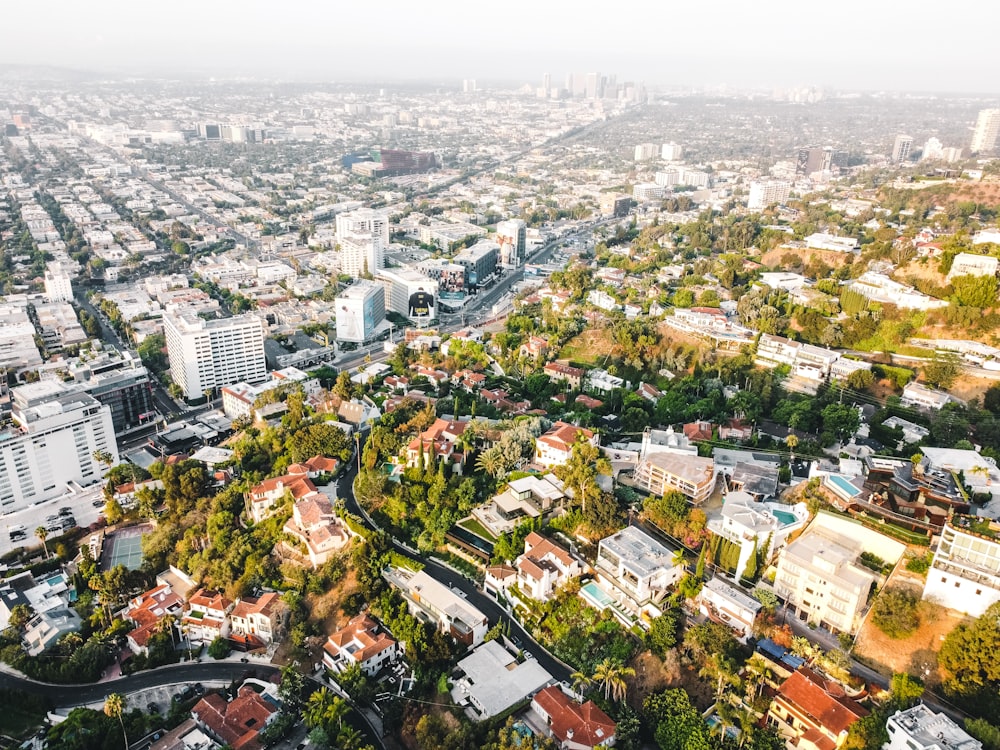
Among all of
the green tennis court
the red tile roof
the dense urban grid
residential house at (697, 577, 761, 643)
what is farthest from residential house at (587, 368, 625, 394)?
the green tennis court

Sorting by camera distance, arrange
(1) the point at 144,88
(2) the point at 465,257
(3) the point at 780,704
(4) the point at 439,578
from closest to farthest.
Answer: (3) the point at 780,704 → (4) the point at 439,578 → (2) the point at 465,257 → (1) the point at 144,88

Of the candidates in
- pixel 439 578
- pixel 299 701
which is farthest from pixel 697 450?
pixel 299 701

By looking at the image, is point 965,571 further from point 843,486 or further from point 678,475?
point 678,475

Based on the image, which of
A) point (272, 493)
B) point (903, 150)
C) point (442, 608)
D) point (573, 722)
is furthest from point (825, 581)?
point (903, 150)

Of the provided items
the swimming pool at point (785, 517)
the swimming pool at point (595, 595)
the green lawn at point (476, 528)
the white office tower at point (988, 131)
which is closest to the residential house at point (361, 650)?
the green lawn at point (476, 528)

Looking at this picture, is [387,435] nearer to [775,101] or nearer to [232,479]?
[232,479]

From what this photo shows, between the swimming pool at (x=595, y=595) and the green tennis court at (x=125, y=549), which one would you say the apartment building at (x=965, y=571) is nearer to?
the swimming pool at (x=595, y=595)
